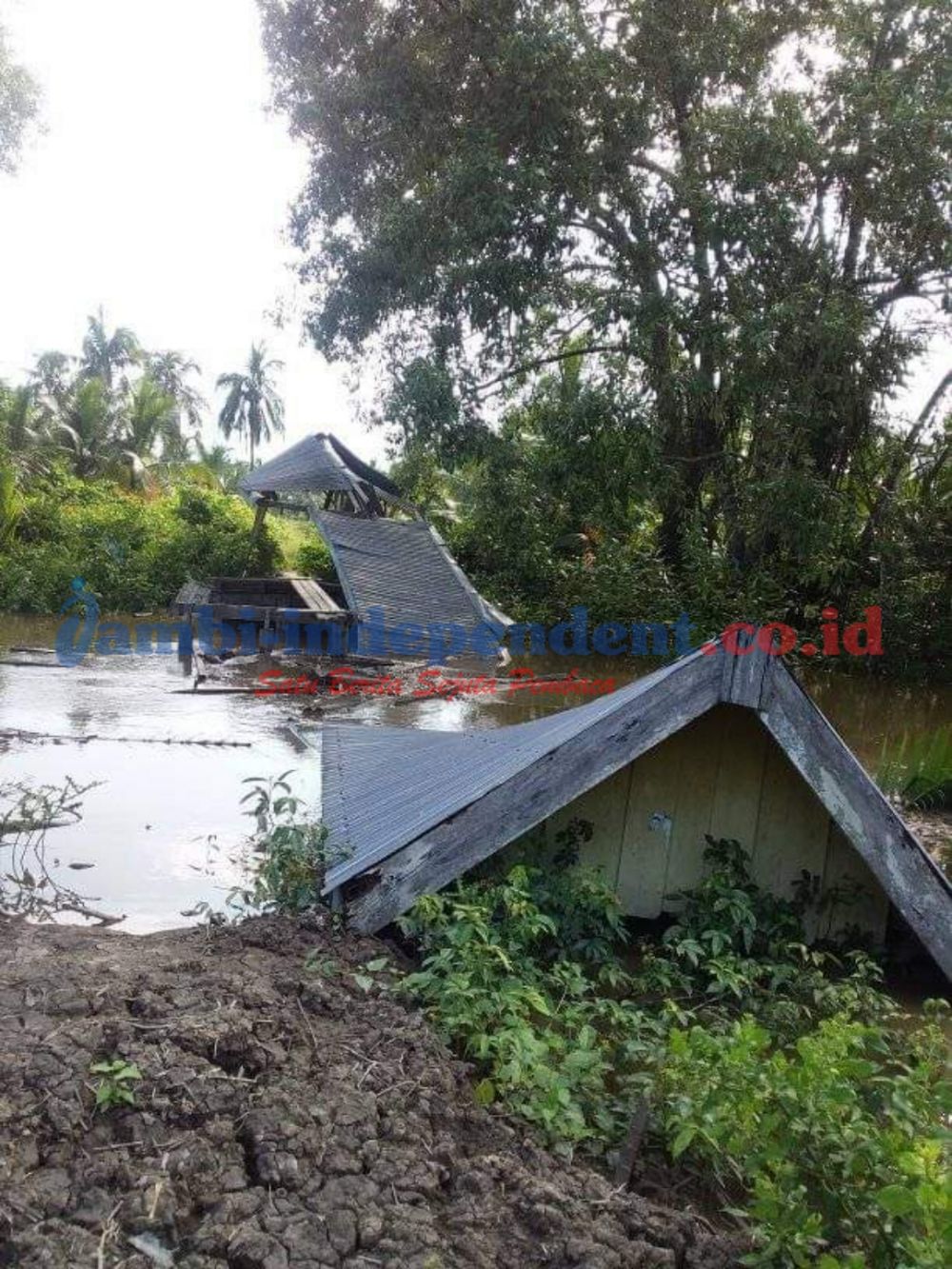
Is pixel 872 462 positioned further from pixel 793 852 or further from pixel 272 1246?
pixel 272 1246

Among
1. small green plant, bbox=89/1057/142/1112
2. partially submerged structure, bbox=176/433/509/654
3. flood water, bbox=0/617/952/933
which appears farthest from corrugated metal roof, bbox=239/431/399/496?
small green plant, bbox=89/1057/142/1112

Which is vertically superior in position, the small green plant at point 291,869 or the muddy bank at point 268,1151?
the small green plant at point 291,869

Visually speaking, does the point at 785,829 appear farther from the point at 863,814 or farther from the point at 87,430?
the point at 87,430

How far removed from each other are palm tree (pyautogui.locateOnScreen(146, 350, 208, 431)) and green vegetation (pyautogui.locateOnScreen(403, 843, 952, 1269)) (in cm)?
4593

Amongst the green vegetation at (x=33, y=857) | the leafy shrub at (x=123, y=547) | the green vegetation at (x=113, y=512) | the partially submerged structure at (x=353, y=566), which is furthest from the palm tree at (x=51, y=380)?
the green vegetation at (x=33, y=857)

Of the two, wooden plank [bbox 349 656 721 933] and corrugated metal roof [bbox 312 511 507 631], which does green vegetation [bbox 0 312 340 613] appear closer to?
corrugated metal roof [bbox 312 511 507 631]

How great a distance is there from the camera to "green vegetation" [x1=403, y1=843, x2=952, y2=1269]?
2445 mm

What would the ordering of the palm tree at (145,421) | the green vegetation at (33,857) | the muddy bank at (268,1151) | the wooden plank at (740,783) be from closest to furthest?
the muddy bank at (268,1151)
the wooden plank at (740,783)
the green vegetation at (33,857)
the palm tree at (145,421)

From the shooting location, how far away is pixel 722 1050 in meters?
2.96

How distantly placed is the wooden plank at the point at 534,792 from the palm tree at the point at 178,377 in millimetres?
45971

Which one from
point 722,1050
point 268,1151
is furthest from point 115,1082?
point 722,1050

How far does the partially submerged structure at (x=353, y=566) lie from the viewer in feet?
44.2

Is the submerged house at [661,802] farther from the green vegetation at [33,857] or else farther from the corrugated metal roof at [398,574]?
the corrugated metal roof at [398,574]

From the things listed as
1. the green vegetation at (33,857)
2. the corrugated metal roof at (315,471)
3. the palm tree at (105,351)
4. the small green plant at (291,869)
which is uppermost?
the palm tree at (105,351)
